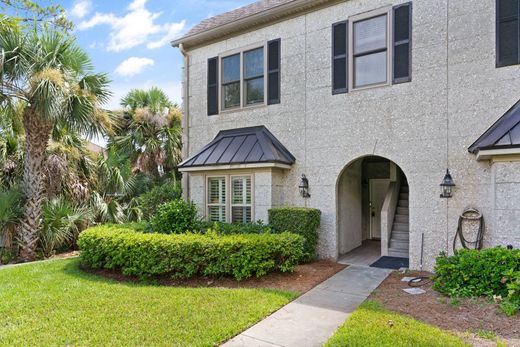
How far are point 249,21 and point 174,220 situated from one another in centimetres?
673

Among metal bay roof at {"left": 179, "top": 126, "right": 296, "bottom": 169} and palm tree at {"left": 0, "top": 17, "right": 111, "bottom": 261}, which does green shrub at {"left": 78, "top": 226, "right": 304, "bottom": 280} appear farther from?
palm tree at {"left": 0, "top": 17, "right": 111, "bottom": 261}

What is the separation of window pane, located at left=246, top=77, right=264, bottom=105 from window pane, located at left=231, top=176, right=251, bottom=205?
2.68m

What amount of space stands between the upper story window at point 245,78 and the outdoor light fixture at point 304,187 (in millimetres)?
2651

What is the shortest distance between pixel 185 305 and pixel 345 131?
613 centimetres

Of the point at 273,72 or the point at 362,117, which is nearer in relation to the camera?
the point at 362,117

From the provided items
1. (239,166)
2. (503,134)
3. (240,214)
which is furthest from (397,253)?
(239,166)

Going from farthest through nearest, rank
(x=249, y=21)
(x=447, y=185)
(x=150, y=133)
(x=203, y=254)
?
(x=150, y=133) → (x=249, y=21) → (x=447, y=185) → (x=203, y=254)

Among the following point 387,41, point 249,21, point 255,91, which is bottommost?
point 255,91

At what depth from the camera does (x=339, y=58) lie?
905 cm

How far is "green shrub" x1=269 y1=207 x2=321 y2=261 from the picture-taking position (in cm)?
866

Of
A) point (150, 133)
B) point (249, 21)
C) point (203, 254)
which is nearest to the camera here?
point (203, 254)

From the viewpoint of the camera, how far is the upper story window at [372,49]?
816cm

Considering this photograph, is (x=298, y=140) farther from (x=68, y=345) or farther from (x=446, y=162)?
(x=68, y=345)

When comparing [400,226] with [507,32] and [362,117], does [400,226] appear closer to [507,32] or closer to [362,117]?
[362,117]
